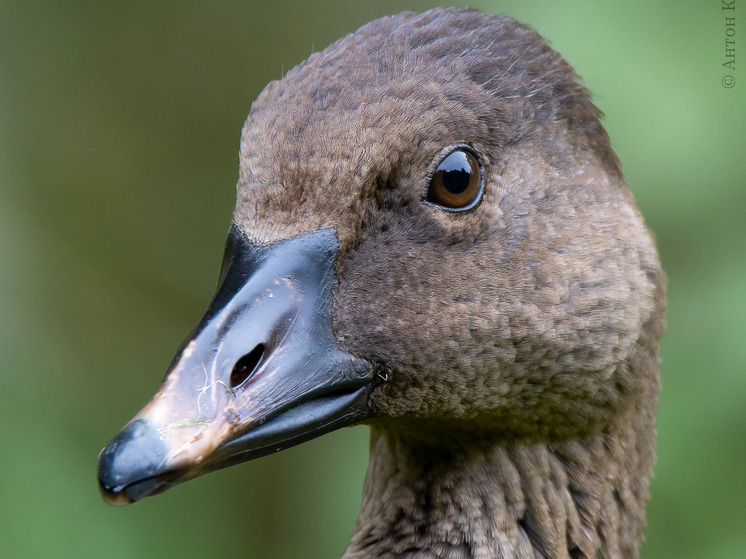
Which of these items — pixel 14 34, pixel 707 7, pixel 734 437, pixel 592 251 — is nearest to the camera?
pixel 592 251

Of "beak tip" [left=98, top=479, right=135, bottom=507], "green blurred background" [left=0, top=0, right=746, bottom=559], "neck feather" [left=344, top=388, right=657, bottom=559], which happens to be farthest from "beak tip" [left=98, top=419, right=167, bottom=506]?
"green blurred background" [left=0, top=0, right=746, bottom=559]

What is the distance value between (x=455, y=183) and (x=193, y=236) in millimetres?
4117

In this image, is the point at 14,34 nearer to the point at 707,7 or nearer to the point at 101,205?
the point at 101,205

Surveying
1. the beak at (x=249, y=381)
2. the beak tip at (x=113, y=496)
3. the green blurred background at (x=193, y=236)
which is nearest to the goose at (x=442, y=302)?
the beak at (x=249, y=381)

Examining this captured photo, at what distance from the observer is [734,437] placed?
4.18 m

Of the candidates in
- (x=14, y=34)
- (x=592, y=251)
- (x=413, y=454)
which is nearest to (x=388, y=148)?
(x=592, y=251)

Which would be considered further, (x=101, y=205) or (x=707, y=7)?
(x=101, y=205)

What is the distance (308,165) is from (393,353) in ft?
1.88

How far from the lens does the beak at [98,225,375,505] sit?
6.46ft

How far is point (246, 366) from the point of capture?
2188 mm

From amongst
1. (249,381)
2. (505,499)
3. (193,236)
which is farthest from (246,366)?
(193,236)

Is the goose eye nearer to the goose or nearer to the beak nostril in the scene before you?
the goose

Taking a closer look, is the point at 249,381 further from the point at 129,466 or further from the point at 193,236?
the point at 193,236

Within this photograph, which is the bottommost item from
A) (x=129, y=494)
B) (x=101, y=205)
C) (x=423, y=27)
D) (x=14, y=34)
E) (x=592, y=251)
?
(x=129, y=494)
